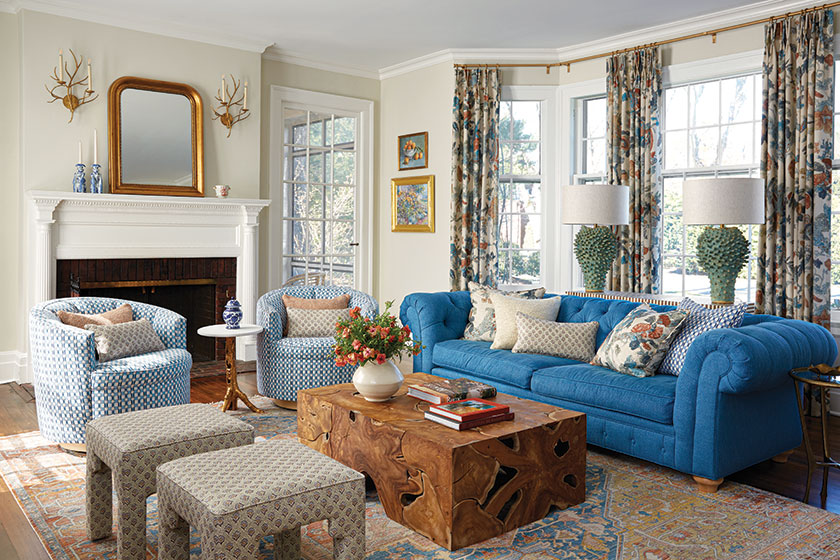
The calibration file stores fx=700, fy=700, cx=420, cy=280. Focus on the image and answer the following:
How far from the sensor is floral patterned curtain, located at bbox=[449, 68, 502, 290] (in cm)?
637

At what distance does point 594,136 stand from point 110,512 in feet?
16.4

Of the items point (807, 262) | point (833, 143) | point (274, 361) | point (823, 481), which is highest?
point (833, 143)

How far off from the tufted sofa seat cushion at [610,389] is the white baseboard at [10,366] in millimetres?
4013

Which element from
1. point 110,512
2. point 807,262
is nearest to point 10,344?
point 110,512

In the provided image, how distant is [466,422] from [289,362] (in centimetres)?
199

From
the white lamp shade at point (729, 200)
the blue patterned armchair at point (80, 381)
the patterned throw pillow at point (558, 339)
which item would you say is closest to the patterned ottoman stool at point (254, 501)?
the blue patterned armchair at point (80, 381)

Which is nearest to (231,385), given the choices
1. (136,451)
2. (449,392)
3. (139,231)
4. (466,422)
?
(139,231)

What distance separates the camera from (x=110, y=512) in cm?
277

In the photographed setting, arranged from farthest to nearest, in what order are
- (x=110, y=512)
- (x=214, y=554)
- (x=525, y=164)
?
(x=525, y=164) < (x=110, y=512) < (x=214, y=554)

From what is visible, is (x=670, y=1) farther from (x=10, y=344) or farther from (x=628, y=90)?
(x=10, y=344)

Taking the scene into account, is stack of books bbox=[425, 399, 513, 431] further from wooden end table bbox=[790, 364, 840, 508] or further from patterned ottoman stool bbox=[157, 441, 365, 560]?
wooden end table bbox=[790, 364, 840, 508]

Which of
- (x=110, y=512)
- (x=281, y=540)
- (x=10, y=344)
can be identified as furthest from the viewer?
(x=10, y=344)

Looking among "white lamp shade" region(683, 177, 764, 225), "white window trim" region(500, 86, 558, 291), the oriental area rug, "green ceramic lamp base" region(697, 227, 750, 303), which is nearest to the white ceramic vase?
the oriental area rug

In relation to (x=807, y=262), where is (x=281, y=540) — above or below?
below
